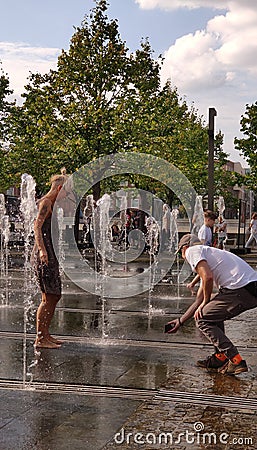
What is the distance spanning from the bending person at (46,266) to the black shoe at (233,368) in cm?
209

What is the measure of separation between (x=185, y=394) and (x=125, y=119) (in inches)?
792

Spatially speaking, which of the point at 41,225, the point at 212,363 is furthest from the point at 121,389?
the point at 41,225

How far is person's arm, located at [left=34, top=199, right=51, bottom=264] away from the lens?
7746 mm

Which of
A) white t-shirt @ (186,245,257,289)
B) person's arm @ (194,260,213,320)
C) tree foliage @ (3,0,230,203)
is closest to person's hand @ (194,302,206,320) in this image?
person's arm @ (194,260,213,320)

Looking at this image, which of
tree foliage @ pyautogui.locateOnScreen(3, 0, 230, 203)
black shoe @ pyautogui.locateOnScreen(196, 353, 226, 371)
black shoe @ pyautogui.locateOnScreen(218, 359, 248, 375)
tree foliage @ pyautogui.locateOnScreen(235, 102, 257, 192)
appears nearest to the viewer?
→ black shoe @ pyautogui.locateOnScreen(218, 359, 248, 375)

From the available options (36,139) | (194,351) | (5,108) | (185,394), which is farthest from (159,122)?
(185,394)

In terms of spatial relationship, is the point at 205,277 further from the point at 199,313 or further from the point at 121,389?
the point at 121,389

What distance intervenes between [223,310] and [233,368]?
0.55 meters

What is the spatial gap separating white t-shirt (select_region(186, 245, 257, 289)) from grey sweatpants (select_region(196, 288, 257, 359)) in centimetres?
8

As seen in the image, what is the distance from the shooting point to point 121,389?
616 cm

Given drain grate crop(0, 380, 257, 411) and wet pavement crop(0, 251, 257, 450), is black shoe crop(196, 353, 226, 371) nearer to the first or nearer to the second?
wet pavement crop(0, 251, 257, 450)

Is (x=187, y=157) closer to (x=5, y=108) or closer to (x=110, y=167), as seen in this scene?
(x=5, y=108)

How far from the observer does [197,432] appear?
477 centimetres

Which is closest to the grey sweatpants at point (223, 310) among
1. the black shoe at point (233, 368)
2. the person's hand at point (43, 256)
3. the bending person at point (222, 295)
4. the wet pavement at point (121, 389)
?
the bending person at point (222, 295)
